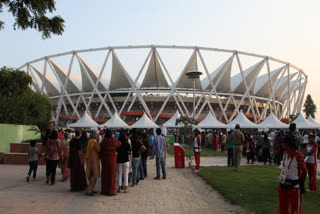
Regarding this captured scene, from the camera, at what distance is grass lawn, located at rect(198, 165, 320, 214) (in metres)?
5.54

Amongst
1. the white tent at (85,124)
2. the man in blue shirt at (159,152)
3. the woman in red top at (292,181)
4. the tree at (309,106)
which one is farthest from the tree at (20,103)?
the tree at (309,106)

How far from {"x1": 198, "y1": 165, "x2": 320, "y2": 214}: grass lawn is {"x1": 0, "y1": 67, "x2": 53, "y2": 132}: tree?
13470 millimetres

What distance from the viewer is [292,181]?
12.9ft

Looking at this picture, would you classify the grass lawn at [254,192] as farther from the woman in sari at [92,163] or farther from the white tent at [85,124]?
the white tent at [85,124]

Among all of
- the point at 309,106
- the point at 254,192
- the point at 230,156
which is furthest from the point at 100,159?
the point at 309,106

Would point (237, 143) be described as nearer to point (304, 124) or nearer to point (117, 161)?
point (117, 161)

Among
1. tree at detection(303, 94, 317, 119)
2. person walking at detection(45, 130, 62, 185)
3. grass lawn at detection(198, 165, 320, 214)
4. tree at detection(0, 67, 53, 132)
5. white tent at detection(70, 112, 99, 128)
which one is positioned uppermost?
tree at detection(303, 94, 317, 119)

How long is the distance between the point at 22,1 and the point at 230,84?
5283 centimetres

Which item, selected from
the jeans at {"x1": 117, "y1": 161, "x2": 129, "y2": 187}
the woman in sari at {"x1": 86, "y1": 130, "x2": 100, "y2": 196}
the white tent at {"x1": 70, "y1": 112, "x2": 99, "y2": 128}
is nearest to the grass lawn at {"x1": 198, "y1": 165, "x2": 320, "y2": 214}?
the jeans at {"x1": 117, "y1": 161, "x2": 129, "y2": 187}

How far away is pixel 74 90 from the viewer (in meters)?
58.9

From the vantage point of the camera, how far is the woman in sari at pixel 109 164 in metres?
6.80

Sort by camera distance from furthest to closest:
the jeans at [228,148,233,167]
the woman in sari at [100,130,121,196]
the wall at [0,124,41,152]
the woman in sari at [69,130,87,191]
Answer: the wall at [0,124,41,152], the jeans at [228,148,233,167], the woman in sari at [69,130,87,191], the woman in sari at [100,130,121,196]

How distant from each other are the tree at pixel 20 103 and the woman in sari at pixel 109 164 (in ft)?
41.4

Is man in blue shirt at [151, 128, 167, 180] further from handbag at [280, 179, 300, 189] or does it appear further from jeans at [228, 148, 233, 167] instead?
handbag at [280, 179, 300, 189]
